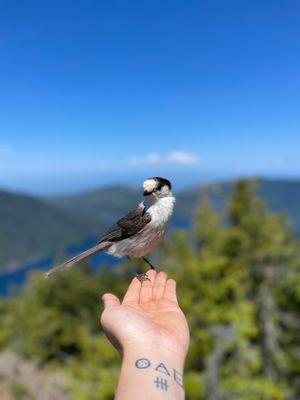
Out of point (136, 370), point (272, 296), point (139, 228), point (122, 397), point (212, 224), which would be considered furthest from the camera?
point (212, 224)

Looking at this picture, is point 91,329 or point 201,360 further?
point 91,329

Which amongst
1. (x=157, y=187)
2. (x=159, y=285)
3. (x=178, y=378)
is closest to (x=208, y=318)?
(x=159, y=285)

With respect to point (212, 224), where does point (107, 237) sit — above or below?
below

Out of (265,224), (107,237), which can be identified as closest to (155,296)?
(107,237)

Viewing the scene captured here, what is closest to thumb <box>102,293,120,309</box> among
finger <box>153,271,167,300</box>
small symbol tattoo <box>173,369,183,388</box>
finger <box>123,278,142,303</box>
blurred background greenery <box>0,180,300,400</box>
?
finger <box>123,278,142,303</box>

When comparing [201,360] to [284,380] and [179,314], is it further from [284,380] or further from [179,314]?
[179,314]

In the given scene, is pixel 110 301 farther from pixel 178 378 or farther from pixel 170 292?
pixel 178 378
